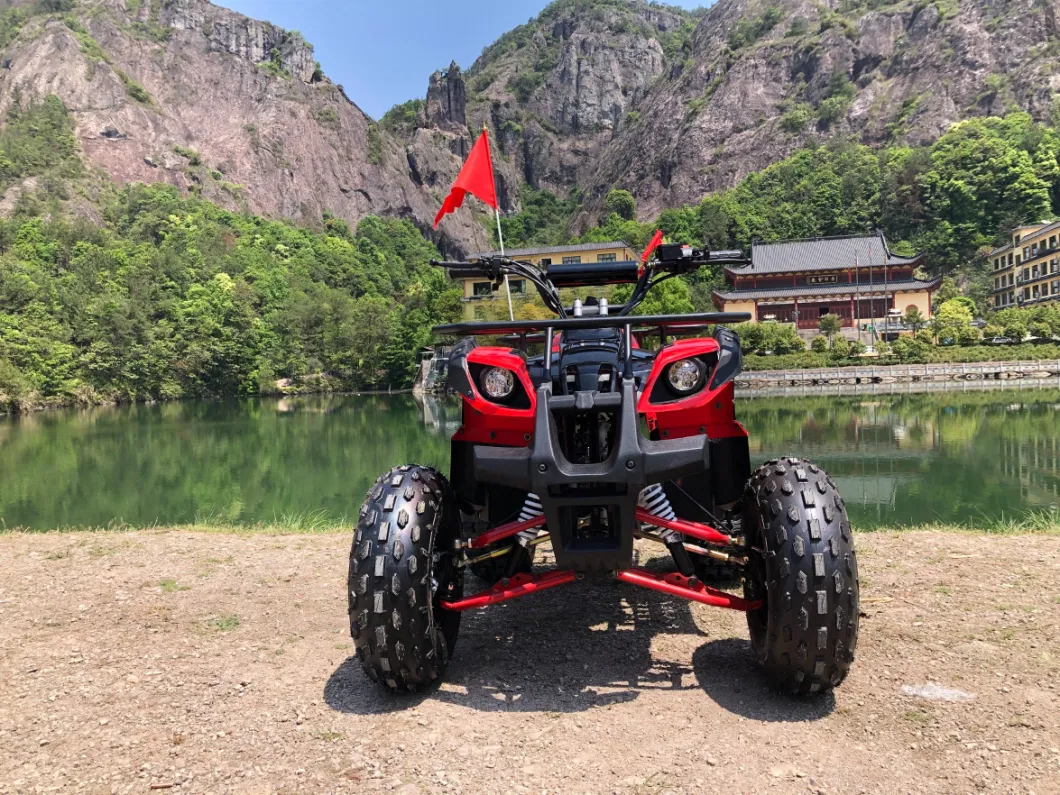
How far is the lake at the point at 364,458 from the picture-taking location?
456 inches

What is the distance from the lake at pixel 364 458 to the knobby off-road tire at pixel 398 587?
20.2 ft

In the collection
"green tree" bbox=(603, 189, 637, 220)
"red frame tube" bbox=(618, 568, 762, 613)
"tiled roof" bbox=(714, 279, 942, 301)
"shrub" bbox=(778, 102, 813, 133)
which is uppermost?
"shrub" bbox=(778, 102, 813, 133)

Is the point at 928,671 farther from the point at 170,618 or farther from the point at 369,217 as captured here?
the point at 369,217

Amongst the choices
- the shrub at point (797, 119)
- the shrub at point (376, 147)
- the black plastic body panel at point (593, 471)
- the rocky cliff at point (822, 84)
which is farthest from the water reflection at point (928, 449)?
the shrub at point (376, 147)

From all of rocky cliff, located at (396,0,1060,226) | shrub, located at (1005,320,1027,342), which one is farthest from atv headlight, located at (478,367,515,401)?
rocky cliff, located at (396,0,1060,226)

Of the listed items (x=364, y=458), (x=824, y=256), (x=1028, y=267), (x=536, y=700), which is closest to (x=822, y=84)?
(x=824, y=256)

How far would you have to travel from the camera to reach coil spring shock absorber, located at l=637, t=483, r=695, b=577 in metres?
2.88

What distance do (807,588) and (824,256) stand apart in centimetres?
6122

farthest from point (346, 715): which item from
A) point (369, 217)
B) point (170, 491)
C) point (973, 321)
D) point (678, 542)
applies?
point (369, 217)

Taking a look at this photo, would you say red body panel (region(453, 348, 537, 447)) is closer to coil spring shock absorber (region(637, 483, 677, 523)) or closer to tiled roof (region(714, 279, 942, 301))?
coil spring shock absorber (region(637, 483, 677, 523))

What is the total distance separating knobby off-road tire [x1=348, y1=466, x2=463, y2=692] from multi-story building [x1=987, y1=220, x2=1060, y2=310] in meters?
60.8

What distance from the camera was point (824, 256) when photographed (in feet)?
191

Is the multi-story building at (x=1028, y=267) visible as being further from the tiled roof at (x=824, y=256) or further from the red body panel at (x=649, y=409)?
the red body panel at (x=649, y=409)

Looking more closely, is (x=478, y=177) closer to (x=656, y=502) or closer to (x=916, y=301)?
(x=656, y=502)
